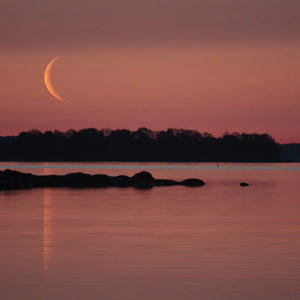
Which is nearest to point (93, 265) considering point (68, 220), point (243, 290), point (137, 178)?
point (243, 290)

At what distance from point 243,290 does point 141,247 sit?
27.4 ft

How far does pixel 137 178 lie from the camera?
264ft

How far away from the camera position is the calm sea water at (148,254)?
17109 mm

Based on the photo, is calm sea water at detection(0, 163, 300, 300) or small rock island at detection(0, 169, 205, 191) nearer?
calm sea water at detection(0, 163, 300, 300)

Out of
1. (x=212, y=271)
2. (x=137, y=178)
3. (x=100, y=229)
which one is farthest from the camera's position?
(x=137, y=178)

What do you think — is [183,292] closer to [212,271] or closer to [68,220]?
[212,271]

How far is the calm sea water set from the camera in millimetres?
17109

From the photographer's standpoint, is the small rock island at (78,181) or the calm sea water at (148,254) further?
the small rock island at (78,181)

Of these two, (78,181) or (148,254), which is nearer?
(148,254)

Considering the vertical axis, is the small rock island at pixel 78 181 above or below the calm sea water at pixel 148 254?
above

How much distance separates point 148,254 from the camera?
2317 cm

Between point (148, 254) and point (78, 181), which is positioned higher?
point (78, 181)

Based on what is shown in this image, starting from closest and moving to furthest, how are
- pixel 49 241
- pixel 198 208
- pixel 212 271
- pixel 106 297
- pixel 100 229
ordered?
pixel 106 297
pixel 212 271
pixel 49 241
pixel 100 229
pixel 198 208

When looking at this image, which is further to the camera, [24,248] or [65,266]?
[24,248]
